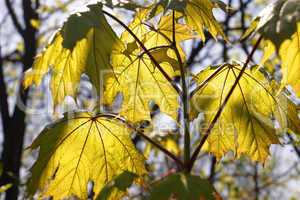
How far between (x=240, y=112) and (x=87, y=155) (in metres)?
0.59

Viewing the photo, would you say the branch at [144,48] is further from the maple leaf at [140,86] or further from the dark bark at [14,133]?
the dark bark at [14,133]

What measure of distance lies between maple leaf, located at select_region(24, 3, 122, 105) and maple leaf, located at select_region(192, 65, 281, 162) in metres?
0.41

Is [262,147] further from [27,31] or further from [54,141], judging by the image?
[27,31]

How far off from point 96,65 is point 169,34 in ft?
1.42

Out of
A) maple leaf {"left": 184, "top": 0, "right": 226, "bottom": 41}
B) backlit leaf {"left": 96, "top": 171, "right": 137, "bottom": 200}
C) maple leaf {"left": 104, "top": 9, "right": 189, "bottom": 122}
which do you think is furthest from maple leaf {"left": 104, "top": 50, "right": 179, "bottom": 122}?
backlit leaf {"left": 96, "top": 171, "right": 137, "bottom": 200}

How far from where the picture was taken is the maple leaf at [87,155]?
175 centimetres

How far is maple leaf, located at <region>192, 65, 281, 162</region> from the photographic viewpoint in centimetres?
174

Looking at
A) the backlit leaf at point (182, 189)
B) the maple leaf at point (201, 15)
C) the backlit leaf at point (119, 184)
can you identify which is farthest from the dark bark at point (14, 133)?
the backlit leaf at point (182, 189)

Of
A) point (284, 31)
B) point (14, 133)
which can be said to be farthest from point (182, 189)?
point (14, 133)

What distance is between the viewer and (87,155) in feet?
5.93

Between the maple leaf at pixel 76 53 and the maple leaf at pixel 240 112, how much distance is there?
411 millimetres

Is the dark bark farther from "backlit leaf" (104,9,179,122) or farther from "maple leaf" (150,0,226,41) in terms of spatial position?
"maple leaf" (150,0,226,41)

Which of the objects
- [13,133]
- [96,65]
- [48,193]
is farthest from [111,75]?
[13,133]

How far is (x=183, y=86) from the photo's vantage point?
61.5 inches
